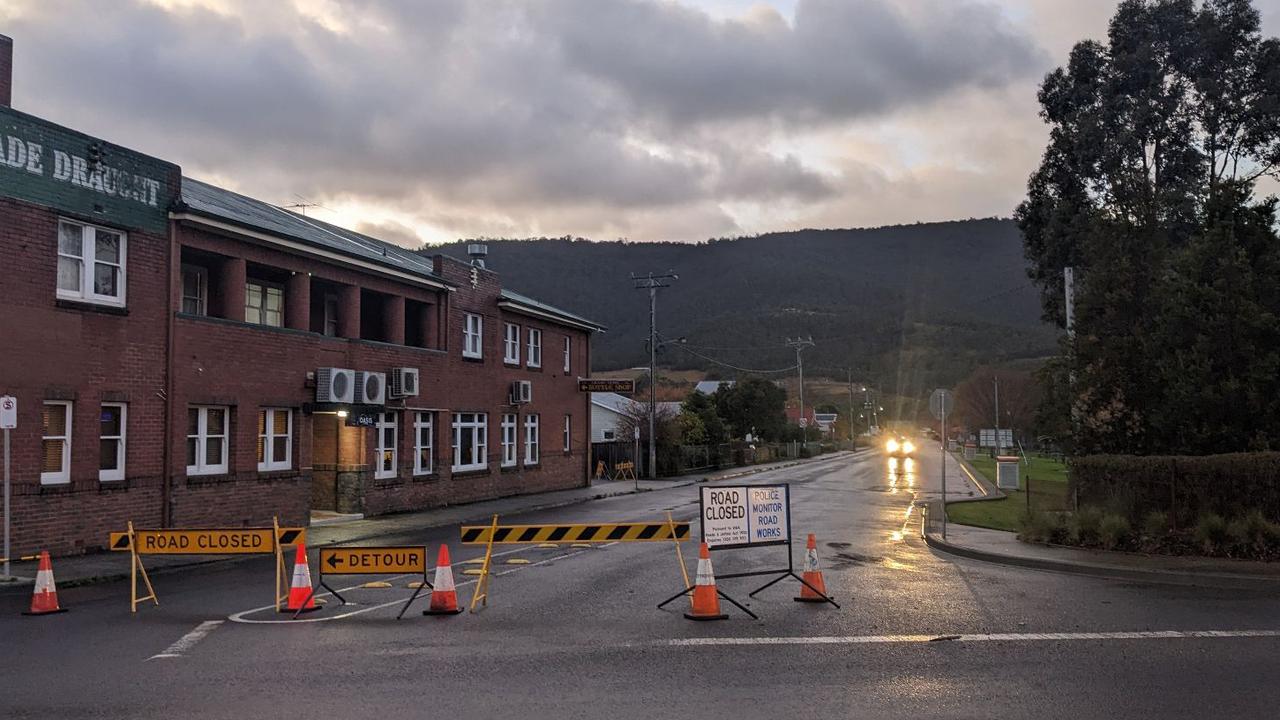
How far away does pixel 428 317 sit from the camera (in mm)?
30422

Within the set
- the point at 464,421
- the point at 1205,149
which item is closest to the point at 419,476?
the point at 464,421

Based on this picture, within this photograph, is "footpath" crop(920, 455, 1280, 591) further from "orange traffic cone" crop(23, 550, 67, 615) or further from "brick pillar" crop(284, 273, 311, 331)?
"brick pillar" crop(284, 273, 311, 331)

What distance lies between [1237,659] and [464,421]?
25.1m

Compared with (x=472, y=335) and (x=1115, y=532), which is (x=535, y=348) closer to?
(x=472, y=335)

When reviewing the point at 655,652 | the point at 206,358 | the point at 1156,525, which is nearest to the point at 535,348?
A: the point at 206,358

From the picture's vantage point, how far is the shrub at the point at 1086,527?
1770 centimetres

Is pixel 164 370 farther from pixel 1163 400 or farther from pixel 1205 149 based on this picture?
pixel 1205 149

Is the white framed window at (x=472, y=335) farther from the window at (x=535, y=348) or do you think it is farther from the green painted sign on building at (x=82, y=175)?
the green painted sign on building at (x=82, y=175)

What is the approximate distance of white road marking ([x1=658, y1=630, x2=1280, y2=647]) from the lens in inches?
396

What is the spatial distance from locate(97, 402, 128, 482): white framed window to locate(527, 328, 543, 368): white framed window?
18644mm

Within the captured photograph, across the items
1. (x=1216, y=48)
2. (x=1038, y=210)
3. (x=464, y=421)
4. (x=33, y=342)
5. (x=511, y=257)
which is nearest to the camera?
(x=33, y=342)

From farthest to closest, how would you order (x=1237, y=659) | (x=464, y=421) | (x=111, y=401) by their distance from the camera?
(x=464, y=421) → (x=111, y=401) → (x=1237, y=659)

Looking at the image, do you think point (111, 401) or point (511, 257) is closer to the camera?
point (111, 401)

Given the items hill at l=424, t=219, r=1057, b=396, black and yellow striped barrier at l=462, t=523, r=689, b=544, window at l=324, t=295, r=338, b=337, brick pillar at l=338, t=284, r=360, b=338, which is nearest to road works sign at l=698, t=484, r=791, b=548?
black and yellow striped barrier at l=462, t=523, r=689, b=544
